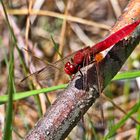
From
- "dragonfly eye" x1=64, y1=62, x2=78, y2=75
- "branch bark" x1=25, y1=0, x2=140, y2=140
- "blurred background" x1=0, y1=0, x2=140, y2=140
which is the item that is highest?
"blurred background" x1=0, y1=0, x2=140, y2=140

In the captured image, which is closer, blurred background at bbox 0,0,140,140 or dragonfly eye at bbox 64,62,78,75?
dragonfly eye at bbox 64,62,78,75

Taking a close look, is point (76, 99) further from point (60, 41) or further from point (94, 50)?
point (60, 41)

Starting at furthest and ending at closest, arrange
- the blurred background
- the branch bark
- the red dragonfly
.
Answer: the blurred background → the red dragonfly → the branch bark

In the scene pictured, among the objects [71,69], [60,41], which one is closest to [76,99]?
[71,69]

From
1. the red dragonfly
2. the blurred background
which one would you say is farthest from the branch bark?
the blurred background

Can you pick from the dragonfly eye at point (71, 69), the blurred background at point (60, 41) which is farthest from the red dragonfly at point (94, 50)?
the blurred background at point (60, 41)

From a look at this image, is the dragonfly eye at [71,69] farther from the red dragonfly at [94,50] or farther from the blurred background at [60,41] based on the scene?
the blurred background at [60,41]

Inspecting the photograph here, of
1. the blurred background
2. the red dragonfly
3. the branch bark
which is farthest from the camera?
the blurred background

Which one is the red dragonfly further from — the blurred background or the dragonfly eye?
the blurred background

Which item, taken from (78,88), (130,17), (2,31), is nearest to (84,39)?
(2,31)
